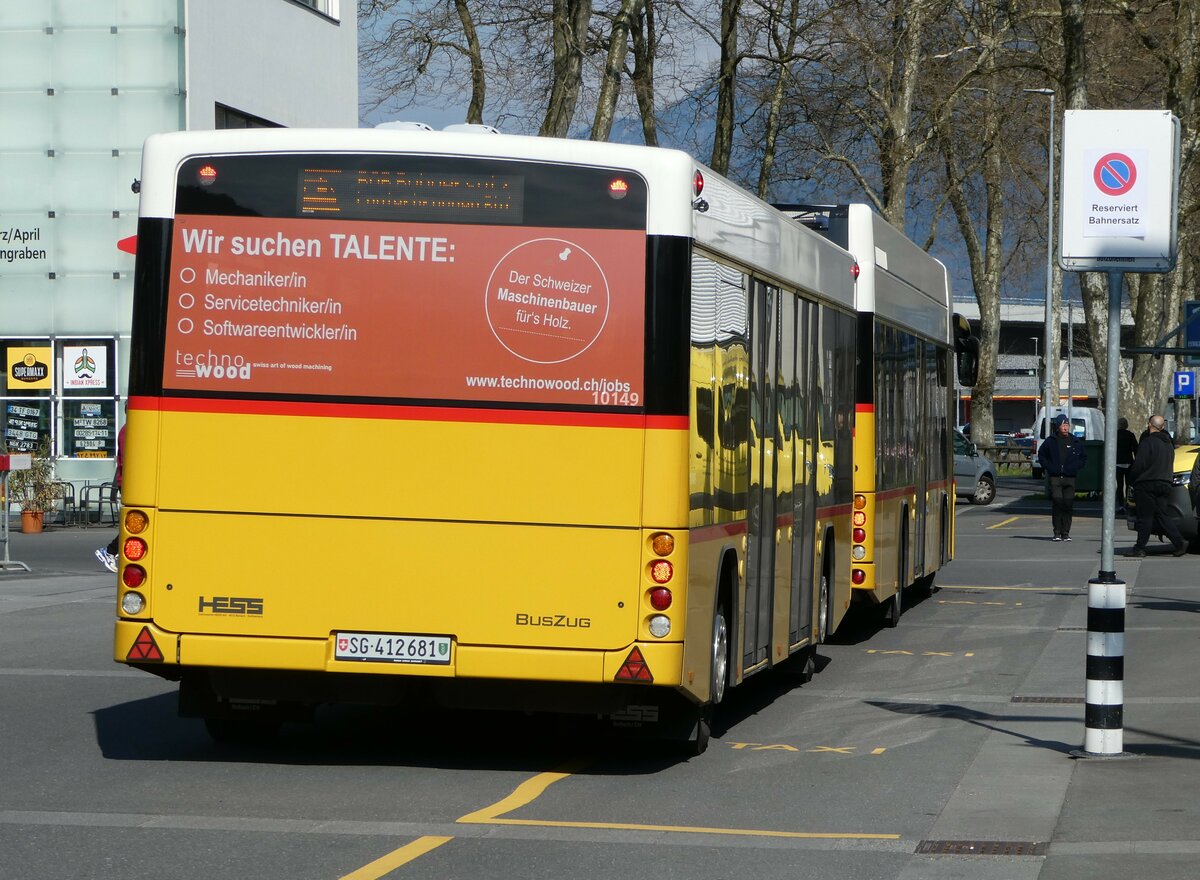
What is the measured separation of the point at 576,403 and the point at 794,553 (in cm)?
363

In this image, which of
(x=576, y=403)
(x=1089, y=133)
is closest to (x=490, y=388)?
(x=576, y=403)

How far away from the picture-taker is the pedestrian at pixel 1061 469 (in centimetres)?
3028

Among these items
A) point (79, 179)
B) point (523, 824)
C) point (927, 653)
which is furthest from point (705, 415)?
point (79, 179)

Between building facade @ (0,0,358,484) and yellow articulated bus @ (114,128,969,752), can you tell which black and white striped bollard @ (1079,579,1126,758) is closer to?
yellow articulated bus @ (114,128,969,752)

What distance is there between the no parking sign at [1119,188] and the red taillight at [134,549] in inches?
189

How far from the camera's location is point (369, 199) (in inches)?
358

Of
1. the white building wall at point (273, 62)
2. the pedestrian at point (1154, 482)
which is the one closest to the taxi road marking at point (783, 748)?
the pedestrian at point (1154, 482)

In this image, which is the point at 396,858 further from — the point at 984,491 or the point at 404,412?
the point at 984,491

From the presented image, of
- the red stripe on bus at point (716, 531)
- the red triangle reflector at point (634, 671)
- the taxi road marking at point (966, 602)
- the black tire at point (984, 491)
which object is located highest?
the red stripe on bus at point (716, 531)

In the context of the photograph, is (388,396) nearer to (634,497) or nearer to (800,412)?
(634,497)

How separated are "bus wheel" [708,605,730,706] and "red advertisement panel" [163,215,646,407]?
151 centimetres

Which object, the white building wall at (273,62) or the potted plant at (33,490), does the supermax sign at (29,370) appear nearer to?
the potted plant at (33,490)

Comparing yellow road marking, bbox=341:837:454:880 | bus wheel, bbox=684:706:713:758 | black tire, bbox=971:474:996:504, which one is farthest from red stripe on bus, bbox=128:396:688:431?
black tire, bbox=971:474:996:504

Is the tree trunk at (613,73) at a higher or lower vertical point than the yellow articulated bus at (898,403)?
higher
